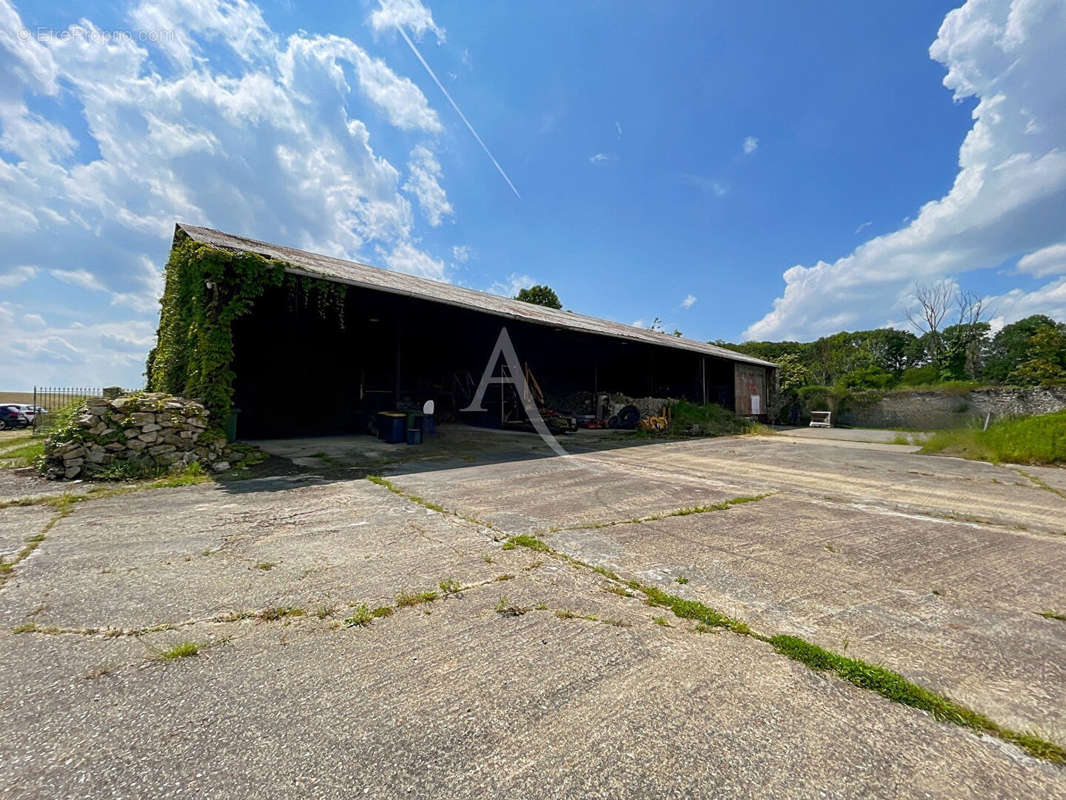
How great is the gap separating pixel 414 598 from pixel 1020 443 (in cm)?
1177

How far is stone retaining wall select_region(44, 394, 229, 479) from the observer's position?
5699mm

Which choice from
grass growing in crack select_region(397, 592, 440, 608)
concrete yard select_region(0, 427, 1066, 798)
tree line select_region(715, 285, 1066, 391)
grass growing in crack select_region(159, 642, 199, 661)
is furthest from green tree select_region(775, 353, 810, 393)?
grass growing in crack select_region(159, 642, 199, 661)

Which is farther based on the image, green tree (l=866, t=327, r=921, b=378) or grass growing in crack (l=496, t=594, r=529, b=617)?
green tree (l=866, t=327, r=921, b=378)

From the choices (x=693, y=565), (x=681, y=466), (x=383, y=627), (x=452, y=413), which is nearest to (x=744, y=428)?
(x=681, y=466)

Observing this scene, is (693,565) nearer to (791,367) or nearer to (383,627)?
(383,627)

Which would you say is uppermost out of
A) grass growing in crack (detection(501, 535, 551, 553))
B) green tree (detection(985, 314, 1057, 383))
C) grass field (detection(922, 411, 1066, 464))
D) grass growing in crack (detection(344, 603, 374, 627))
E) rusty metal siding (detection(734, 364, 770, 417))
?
green tree (detection(985, 314, 1057, 383))

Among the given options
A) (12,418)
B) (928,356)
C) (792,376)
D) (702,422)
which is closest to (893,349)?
(928,356)

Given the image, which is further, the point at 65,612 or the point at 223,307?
the point at 223,307

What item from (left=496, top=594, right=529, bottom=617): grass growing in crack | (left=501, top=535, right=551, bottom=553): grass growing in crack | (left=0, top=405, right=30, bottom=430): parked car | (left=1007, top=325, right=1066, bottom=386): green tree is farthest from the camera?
(left=1007, top=325, right=1066, bottom=386): green tree

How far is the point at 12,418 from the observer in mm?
16531

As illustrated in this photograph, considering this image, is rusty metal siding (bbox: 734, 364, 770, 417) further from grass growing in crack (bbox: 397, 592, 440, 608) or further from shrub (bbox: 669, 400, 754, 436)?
grass growing in crack (bbox: 397, 592, 440, 608)

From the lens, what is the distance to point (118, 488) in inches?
202

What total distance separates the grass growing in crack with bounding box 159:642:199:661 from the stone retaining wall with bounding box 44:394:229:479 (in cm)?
551

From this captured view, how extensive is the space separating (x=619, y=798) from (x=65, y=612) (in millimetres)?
2835
